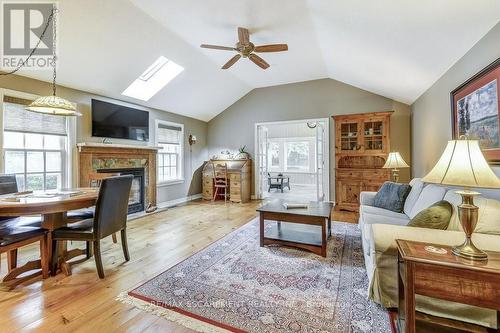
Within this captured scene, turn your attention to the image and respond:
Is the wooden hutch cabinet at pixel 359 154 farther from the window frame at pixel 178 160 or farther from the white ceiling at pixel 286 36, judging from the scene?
the window frame at pixel 178 160

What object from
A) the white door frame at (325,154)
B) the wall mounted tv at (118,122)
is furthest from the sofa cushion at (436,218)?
Answer: the wall mounted tv at (118,122)

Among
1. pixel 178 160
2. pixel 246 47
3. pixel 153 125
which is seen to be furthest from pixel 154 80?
pixel 246 47

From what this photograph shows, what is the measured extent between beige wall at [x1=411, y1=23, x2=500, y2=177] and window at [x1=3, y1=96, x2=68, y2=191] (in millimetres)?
5397

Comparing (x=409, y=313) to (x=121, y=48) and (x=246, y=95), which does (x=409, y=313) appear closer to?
(x=121, y=48)

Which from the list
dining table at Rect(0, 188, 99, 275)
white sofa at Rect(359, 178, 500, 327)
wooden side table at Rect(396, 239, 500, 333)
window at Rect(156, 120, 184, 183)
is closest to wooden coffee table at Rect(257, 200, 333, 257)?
white sofa at Rect(359, 178, 500, 327)

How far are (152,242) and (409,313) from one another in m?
3.00

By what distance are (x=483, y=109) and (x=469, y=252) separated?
63.0 inches

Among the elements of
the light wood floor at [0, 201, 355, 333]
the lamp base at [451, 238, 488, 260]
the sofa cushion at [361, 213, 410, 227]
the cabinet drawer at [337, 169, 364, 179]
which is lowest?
the light wood floor at [0, 201, 355, 333]

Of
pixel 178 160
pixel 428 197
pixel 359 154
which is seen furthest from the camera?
pixel 178 160

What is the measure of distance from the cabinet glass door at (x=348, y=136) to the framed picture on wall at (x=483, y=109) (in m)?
2.53

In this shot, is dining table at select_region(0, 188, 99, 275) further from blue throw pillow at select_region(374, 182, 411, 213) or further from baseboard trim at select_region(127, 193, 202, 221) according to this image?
blue throw pillow at select_region(374, 182, 411, 213)

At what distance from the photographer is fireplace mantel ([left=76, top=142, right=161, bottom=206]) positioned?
Result: 394 cm

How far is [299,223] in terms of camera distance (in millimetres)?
2857

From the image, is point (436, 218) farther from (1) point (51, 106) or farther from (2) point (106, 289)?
(1) point (51, 106)
